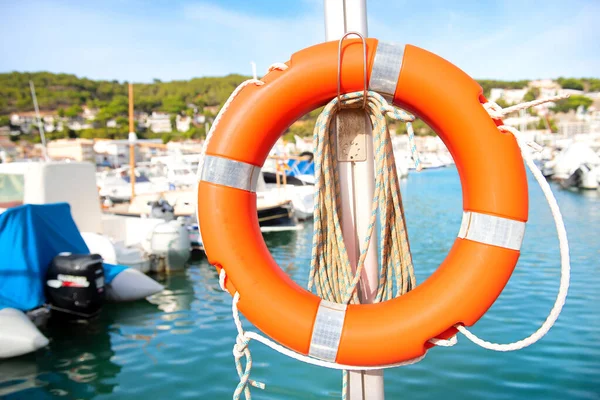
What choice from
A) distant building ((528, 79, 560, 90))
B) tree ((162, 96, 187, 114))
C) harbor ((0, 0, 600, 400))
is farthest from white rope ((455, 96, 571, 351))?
distant building ((528, 79, 560, 90))

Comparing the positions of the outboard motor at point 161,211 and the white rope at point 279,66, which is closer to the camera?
the white rope at point 279,66

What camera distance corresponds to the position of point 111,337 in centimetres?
473

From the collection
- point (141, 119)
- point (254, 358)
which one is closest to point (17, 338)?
point (254, 358)

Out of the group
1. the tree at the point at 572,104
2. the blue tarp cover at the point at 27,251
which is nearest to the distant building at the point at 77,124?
the blue tarp cover at the point at 27,251

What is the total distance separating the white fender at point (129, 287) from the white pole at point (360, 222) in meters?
4.21

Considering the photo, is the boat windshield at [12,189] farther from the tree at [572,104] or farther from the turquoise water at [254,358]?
the tree at [572,104]

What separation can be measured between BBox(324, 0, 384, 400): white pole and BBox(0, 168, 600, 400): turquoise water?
1.66m

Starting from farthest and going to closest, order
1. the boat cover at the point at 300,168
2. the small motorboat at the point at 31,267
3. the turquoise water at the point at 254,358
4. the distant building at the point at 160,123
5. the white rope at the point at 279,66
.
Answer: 1. the distant building at the point at 160,123
2. the boat cover at the point at 300,168
3. the small motorboat at the point at 31,267
4. the turquoise water at the point at 254,358
5. the white rope at the point at 279,66

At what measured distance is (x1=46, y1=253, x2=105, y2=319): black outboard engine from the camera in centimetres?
470

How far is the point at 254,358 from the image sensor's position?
13.5ft

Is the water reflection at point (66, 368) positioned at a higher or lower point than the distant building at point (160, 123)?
lower

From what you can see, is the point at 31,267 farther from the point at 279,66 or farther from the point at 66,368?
the point at 279,66

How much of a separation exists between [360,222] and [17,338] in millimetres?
3421

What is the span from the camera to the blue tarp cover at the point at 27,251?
4.57m
